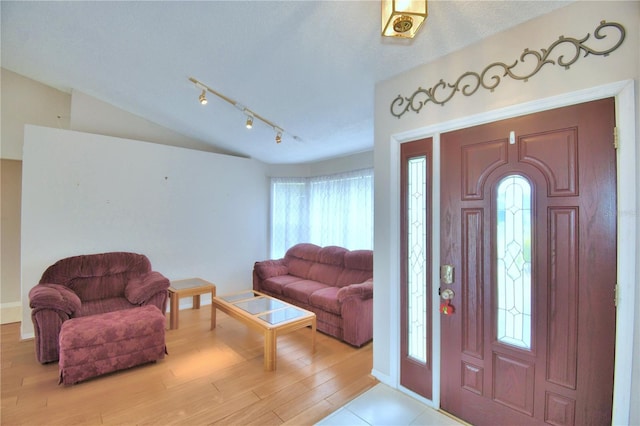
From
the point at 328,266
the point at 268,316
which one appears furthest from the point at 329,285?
the point at 268,316

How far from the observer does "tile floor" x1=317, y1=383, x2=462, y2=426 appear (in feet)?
6.46

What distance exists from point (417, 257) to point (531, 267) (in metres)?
0.73

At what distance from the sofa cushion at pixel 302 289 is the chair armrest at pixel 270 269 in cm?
59

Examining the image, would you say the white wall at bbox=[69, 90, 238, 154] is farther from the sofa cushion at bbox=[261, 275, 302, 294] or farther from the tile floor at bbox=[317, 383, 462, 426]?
the tile floor at bbox=[317, 383, 462, 426]

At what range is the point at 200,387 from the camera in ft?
7.91

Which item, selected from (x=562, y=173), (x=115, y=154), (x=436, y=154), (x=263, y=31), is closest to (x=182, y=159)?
(x=115, y=154)

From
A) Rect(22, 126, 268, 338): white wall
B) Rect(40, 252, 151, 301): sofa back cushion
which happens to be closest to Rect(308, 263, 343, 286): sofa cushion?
Rect(22, 126, 268, 338): white wall

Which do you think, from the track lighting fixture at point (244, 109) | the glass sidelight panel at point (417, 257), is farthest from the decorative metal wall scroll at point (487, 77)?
the track lighting fixture at point (244, 109)

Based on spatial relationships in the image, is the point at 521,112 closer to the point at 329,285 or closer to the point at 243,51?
the point at 243,51

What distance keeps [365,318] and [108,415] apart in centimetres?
232

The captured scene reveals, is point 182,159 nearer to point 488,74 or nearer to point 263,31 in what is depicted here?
point 263,31

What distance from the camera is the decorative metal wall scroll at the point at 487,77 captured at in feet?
4.87

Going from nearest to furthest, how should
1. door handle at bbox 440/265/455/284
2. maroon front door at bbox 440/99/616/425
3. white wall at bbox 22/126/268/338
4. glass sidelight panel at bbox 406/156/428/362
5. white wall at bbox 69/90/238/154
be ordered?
maroon front door at bbox 440/99/616/425 < door handle at bbox 440/265/455/284 < glass sidelight panel at bbox 406/156/428/362 < white wall at bbox 22/126/268/338 < white wall at bbox 69/90/238/154

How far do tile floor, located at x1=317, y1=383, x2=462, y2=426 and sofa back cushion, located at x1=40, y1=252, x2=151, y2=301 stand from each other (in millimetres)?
→ 3105
